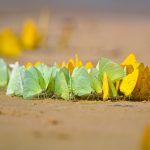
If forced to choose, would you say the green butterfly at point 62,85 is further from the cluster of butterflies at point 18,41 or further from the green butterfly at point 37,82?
the cluster of butterflies at point 18,41

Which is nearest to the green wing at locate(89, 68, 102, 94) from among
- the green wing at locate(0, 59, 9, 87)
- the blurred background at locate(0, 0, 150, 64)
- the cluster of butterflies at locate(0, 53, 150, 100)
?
the cluster of butterflies at locate(0, 53, 150, 100)

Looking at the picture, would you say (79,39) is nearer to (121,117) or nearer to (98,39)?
(98,39)

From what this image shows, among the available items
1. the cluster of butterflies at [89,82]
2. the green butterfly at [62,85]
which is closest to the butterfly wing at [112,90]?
the cluster of butterflies at [89,82]

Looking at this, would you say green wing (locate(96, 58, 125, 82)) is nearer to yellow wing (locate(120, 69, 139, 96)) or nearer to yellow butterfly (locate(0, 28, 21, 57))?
yellow wing (locate(120, 69, 139, 96))

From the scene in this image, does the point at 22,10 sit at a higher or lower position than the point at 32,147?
higher

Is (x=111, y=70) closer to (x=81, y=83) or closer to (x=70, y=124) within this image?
(x=81, y=83)

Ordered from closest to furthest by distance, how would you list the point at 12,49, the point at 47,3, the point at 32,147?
the point at 32,147 < the point at 12,49 < the point at 47,3

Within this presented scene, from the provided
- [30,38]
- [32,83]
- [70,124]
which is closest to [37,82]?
[32,83]

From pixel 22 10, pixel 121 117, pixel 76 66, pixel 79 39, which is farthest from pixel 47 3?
pixel 121 117
